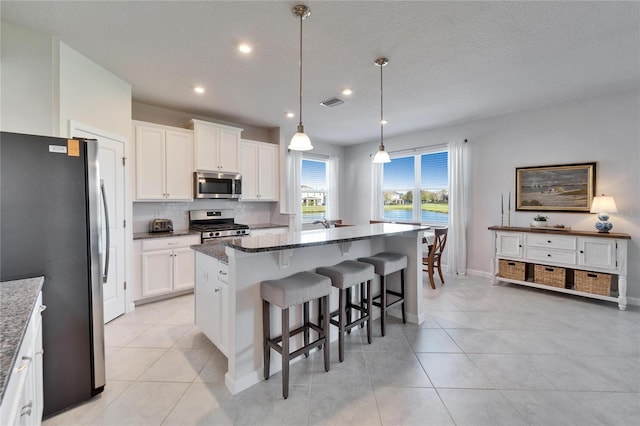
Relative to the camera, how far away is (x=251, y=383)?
2033 mm

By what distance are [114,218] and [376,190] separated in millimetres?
4798

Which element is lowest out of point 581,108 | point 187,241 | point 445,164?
point 187,241

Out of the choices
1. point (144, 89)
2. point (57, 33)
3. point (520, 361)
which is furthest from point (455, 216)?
point (57, 33)

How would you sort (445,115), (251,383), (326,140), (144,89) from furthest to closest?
(326,140), (445,115), (144,89), (251,383)

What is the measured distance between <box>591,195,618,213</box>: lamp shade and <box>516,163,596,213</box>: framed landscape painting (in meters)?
0.23

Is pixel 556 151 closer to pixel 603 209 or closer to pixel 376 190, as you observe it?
pixel 603 209

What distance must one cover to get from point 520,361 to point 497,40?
8.91 feet

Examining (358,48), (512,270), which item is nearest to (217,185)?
(358,48)

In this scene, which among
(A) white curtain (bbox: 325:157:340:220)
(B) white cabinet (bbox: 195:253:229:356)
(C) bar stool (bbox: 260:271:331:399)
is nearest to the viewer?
(C) bar stool (bbox: 260:271:331:399)

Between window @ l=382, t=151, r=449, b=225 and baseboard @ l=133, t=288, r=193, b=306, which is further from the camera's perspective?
window @ l=382, t=151, r=449, b=225

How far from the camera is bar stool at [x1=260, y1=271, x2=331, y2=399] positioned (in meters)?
1.90

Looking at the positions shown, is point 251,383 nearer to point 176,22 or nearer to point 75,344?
point 75,344

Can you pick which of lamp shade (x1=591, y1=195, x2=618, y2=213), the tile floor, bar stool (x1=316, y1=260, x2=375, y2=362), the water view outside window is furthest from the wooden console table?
the water view outside window

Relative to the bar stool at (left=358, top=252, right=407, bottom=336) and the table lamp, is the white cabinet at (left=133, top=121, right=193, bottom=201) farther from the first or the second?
the table lamp
